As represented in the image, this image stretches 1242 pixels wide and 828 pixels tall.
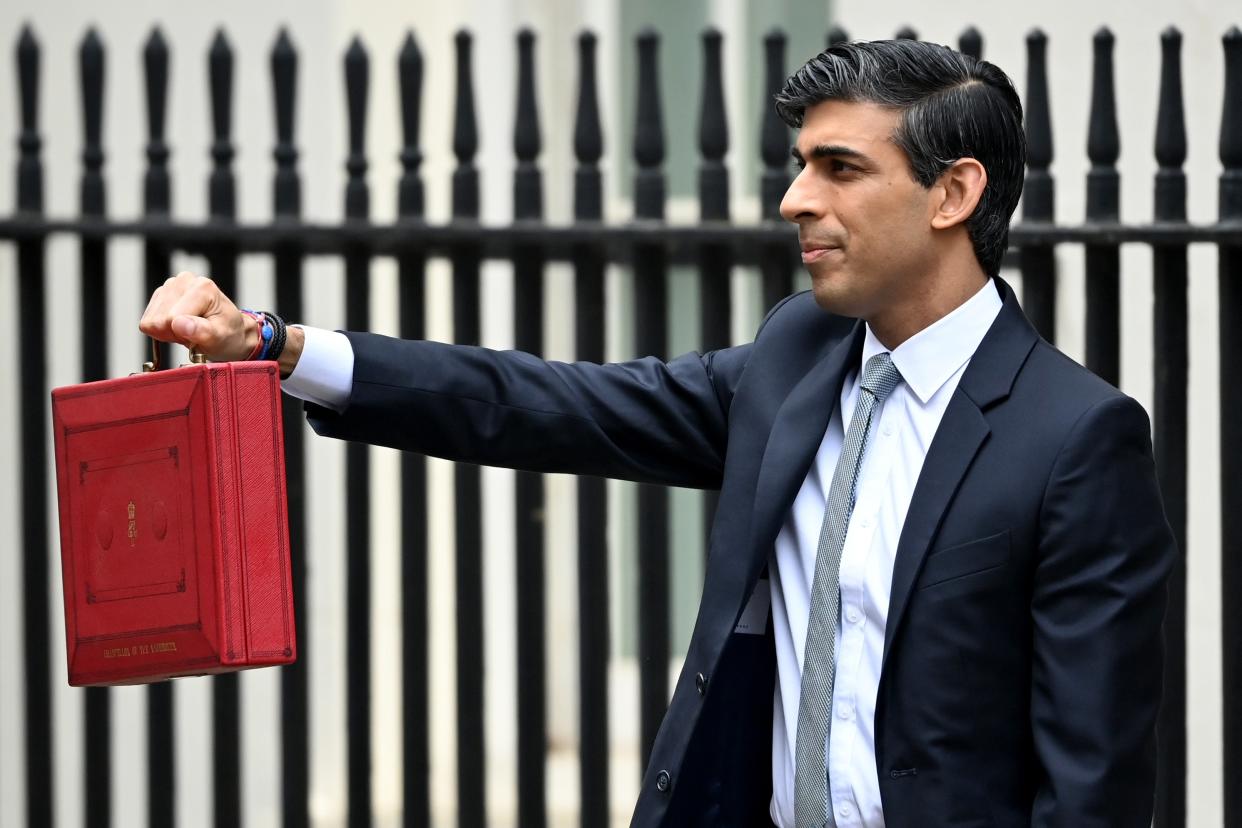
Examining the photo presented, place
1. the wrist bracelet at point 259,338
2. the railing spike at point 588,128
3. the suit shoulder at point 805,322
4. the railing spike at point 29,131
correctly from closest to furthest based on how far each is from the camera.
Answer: the wrist bracelet at point 259,338, the suit shoulder at point 805,322, the railing spike at point 588,128, the railing spike at point 29,131

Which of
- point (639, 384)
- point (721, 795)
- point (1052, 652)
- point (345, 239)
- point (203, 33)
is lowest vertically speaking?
point (721, 795)

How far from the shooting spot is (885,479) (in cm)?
253

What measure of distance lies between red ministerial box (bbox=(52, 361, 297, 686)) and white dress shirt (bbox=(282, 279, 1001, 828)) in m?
0.14

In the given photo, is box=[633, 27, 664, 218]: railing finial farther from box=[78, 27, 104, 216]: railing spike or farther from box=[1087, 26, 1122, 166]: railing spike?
box=[78, 27, 104, 216]: railing spike

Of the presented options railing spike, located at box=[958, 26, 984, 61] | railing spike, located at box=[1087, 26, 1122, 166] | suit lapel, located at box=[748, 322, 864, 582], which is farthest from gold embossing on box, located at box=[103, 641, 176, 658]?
railing spike, located at box=[1087, 26, 1122, 166]

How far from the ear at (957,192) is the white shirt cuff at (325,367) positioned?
830mm

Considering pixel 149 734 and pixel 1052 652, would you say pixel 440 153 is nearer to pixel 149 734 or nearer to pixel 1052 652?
pixel 149 734

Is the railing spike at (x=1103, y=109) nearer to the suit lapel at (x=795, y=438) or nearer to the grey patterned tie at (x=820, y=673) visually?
the suit lapel at (x=795, y=438)

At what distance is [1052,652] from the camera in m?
2.34

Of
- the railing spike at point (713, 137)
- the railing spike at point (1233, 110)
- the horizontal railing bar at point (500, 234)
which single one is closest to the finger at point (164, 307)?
the horizontal railing bar at point (500, 234)

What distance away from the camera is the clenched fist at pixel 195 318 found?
7.91 feet

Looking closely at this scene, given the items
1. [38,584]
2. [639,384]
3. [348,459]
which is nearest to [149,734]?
[38,584]

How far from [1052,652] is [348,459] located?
7.39ft

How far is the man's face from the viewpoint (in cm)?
250
